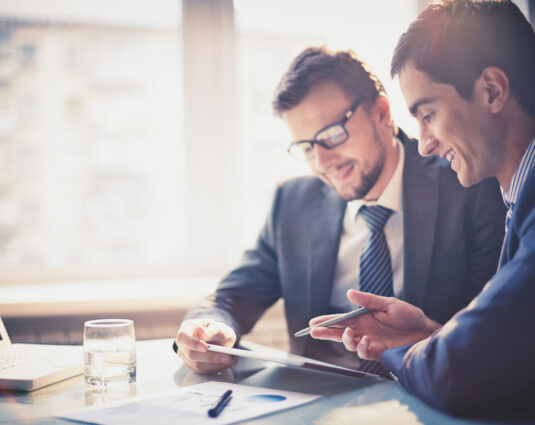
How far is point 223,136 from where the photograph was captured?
2.41 metres

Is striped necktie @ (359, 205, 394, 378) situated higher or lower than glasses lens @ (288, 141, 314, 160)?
lower

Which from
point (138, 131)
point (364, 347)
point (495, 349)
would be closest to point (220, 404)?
point (364, 347)

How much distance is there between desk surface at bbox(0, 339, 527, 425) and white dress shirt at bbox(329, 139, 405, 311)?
41 centimetres

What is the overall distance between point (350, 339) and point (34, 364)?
2.11 ft

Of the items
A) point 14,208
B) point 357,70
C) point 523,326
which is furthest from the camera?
point 14,208

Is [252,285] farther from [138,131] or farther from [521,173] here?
[138,131]

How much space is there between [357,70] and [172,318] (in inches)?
46.3

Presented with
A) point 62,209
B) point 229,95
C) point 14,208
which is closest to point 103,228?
point 62,209

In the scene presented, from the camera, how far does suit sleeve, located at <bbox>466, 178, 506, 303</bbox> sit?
3.93ft

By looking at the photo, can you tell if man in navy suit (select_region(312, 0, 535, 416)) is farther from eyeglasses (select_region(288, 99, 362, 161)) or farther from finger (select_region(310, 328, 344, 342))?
eyeglasses (select_region(288, 99, 362, 161))

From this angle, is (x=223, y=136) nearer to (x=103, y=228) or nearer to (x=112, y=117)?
(x=112, y=117)

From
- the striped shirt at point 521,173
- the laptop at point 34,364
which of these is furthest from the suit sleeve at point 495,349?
the laptop at point 34,364

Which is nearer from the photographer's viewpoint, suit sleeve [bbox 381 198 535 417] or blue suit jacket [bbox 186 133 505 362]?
suit sleeve [bbox 381 198 535 417]

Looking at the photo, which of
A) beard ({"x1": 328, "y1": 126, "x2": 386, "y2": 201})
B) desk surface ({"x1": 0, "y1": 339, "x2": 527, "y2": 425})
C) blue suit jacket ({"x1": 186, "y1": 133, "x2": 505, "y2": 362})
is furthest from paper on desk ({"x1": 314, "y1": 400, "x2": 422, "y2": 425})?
beard ({"x1": 328, "y1": 126, "x2": 386, "y2": 201})
